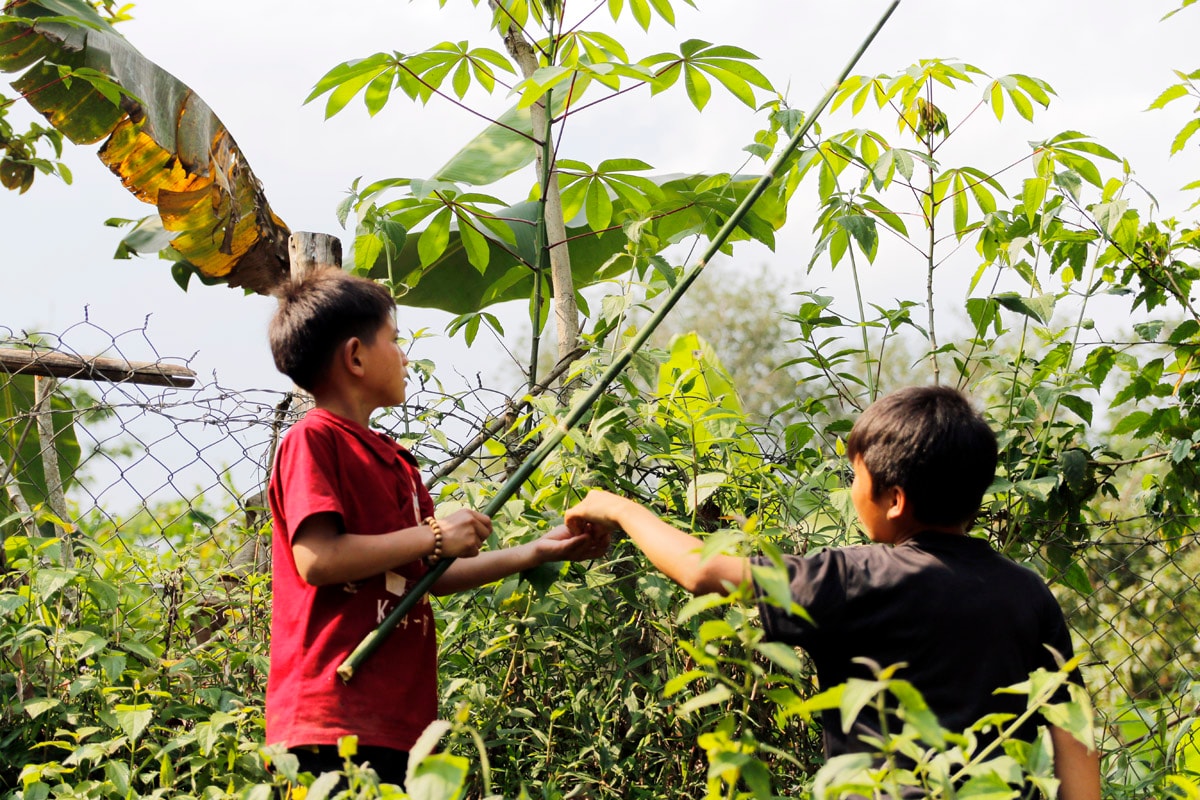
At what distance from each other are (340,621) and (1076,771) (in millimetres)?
1071

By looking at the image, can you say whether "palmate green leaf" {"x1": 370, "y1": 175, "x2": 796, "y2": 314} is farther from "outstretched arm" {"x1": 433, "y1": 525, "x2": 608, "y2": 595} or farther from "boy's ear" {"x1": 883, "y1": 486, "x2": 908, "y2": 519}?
"boy's ear" {"x1": 883, "y1": 486, "x2": 908, "y2": 519}

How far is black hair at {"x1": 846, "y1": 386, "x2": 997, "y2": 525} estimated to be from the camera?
153 cm

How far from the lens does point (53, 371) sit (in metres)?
2.37

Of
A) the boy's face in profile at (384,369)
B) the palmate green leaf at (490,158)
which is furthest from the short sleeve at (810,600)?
the palmate green leaf at (490,158)

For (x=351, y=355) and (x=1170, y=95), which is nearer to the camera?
(x=351, y=355)

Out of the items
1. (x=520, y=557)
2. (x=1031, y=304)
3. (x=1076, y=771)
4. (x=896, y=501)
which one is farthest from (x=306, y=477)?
(x=1031, y=304)

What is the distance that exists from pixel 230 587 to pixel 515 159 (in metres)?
2.22

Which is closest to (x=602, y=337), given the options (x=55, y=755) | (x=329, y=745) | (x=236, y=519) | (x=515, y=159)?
(x=329, y=745)

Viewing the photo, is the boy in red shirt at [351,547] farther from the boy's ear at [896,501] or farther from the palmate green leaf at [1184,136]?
the palmate green leaf at [1184,136]

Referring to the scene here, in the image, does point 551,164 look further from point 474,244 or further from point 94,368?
point 94,368

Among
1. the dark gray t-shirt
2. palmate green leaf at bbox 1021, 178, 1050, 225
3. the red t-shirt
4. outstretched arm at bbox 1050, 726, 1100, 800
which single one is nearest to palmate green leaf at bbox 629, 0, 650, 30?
palmate green leaf at bbox 1021, 178, 1050, 225

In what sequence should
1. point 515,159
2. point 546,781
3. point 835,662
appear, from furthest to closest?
point 515,159 → point 546,781 → point 835,662

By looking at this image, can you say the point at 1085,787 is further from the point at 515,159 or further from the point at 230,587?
the point at 515,159

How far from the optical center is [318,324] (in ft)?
5.80
